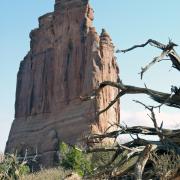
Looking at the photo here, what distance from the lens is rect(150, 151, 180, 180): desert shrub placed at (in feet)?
33.6

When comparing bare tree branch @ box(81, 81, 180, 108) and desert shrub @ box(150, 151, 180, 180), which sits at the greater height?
bare tree branch @ box(81, 81, 180, 108)

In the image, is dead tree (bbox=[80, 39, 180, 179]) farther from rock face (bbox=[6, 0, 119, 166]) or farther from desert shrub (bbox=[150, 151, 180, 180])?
rock face (bbox=[6, 0, 119, 166])

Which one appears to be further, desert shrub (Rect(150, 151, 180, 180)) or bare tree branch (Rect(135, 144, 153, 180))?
desert shrub (Rect(150, 151, 180, 180))

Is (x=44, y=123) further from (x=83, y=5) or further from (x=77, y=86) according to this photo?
(x=83, y=5)

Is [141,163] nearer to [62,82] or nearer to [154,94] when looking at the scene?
[154,94]

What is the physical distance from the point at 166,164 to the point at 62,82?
277 ft

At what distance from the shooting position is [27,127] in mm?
97250

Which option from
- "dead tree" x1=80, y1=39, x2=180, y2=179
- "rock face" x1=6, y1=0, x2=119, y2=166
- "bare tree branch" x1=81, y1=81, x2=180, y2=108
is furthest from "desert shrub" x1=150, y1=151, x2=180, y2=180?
"rock face" x1=6, y1=0, x2=119, y2=166

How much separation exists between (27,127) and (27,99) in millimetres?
8518

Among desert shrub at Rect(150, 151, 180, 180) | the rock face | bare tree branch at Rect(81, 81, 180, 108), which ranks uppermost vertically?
the rock face

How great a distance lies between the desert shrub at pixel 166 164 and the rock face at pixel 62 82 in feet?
226

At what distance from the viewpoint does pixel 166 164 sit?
1066 cm

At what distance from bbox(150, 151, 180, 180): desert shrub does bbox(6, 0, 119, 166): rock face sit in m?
68.9

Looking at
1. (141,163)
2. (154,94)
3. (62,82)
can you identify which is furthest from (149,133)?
(62,82)
